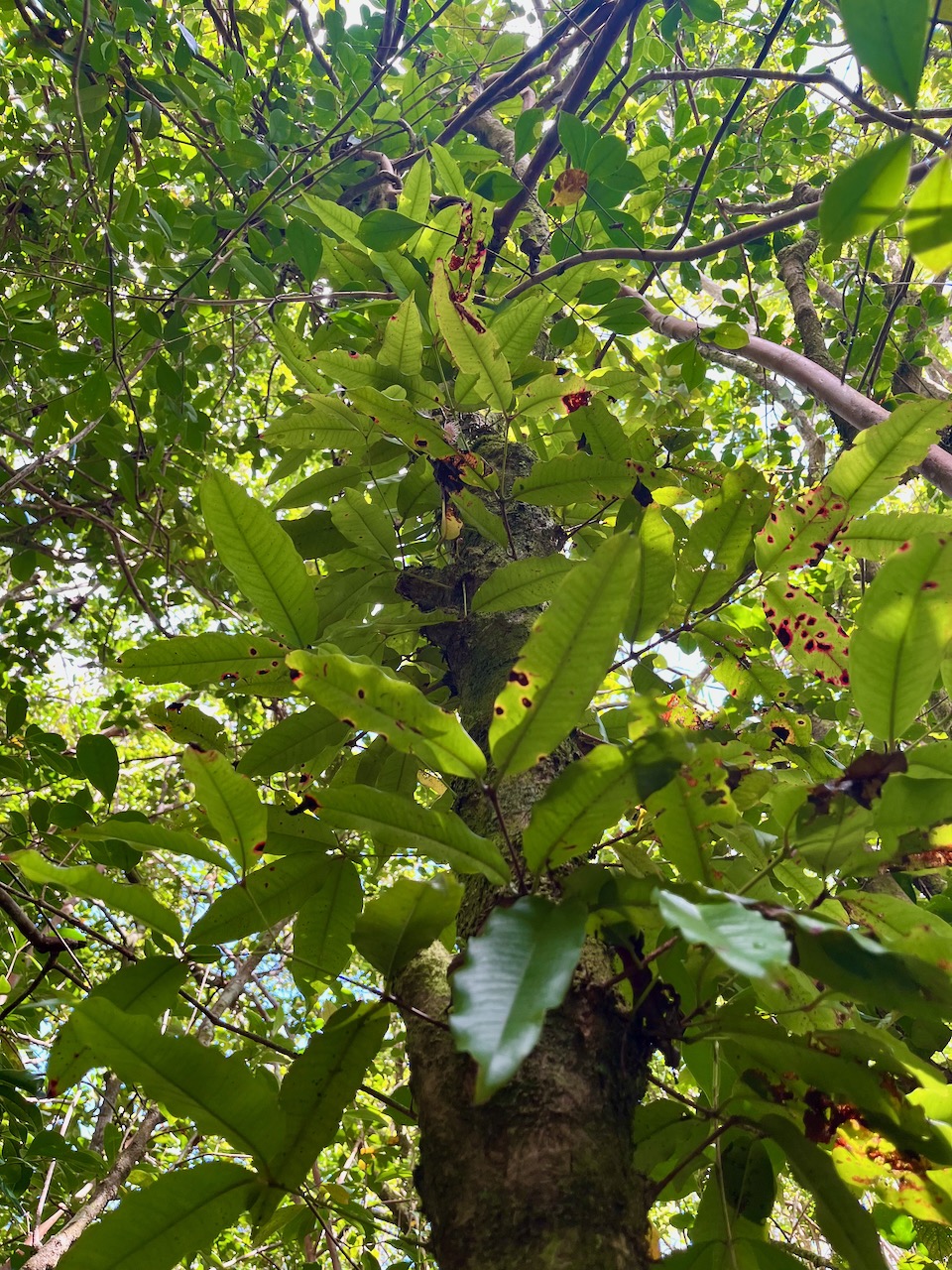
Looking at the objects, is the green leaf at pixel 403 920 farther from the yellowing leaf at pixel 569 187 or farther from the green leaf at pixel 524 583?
the yellowing leaf at pixel 569 187

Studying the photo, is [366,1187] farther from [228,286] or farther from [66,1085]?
[228,286]

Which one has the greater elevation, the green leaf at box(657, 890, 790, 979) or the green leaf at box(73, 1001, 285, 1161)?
the green leaf at box(657, 890, 790, 979)

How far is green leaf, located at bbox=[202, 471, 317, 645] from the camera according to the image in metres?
0.78

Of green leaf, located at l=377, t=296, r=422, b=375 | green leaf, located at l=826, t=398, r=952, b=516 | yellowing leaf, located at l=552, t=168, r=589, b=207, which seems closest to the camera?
green leaf, located at l=826, t=398, r=952, b=516

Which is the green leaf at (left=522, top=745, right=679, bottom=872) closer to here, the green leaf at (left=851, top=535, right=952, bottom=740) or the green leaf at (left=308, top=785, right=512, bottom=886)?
the green leaf at (left=308, top=785, right=512, bottom=886)

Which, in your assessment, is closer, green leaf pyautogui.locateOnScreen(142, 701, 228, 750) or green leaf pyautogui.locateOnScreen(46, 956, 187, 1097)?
green leaf pyautogui.locateOnScreen(46, 956, 187, 1097)

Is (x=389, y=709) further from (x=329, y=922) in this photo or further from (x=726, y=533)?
(x=726, y=533)

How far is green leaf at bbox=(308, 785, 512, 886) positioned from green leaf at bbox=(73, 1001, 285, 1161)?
182 mm

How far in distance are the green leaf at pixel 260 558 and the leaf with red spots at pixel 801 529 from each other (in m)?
0.55

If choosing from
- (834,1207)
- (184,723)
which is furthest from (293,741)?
(834,1207)

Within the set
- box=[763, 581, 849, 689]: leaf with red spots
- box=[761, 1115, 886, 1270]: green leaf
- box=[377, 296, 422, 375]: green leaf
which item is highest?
box=[377, 296, 422, 375]: green leaf

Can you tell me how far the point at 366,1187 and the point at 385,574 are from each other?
5.32 ft

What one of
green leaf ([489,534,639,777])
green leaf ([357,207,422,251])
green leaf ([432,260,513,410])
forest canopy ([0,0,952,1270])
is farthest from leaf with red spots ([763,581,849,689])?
green leaf ([357,207,422,251])

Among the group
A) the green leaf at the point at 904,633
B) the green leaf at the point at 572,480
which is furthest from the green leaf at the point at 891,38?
the green leaf at the point at 572,480
